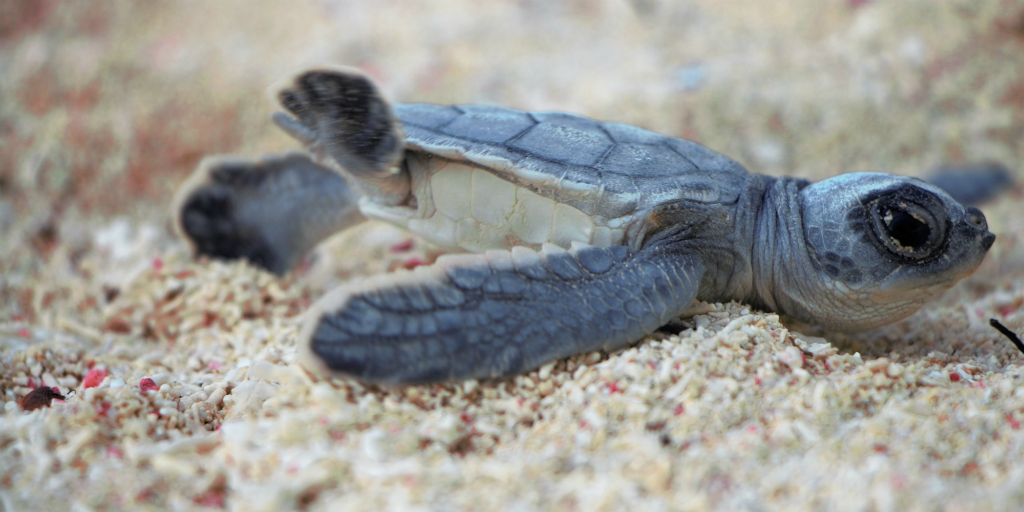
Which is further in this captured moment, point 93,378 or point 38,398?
point 93,378

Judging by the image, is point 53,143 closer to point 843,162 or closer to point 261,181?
point 261,181

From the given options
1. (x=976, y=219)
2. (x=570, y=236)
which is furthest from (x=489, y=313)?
(x=976, y=219)

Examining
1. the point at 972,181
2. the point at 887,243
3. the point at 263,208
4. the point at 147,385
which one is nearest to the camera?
the point at 147,385

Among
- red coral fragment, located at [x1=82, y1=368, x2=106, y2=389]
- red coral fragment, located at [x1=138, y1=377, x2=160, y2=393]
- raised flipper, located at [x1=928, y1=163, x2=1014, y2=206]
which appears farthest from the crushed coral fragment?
raised flipper, located at [x1=928, y1=163, x2=1014, y2=206]

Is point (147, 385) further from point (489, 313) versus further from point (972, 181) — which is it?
point (972, 181)

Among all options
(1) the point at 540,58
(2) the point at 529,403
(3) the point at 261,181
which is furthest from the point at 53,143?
(2) the point at 529,403

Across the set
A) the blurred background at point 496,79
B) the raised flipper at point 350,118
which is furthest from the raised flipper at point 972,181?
the raised flipper at point 350,118
